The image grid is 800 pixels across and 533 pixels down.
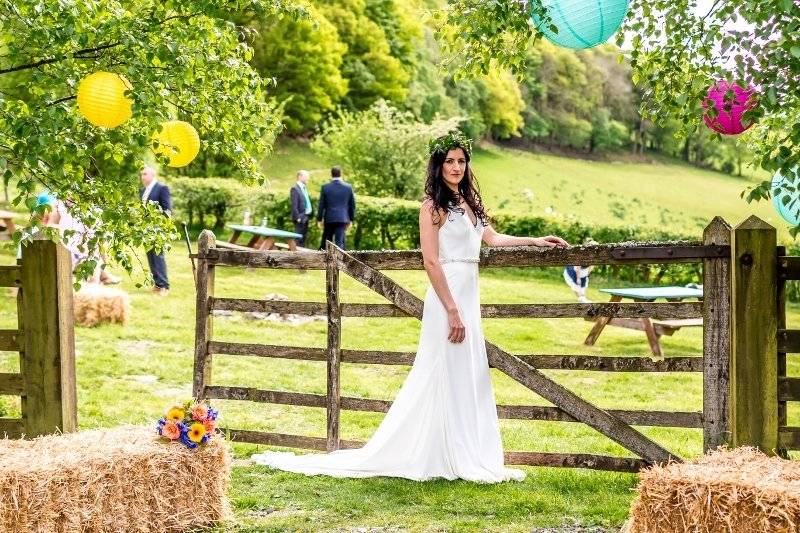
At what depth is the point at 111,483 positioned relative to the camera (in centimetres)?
541

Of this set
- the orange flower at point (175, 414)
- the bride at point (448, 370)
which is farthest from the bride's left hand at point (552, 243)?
the orange flower at point (175, 414)

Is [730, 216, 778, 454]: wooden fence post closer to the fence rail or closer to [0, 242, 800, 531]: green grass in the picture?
the fence rail

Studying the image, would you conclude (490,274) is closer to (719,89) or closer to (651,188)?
(719,89)

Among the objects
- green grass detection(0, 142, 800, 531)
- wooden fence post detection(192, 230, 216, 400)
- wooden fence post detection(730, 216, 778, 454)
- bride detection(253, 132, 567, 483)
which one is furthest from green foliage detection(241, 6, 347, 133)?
wooden fence post detection(730, 216, 778, 454)

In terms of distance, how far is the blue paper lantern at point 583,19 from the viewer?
6.28 metres

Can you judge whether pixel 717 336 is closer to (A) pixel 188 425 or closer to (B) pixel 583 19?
(B) pixel 583 19

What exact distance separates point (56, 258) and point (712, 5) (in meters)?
4.55

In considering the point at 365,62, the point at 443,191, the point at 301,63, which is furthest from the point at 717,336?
the point at 365,62

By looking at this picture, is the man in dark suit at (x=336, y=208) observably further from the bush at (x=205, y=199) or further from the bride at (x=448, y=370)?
the bride at (x=448, y=370)

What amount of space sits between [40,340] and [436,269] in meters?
2.68

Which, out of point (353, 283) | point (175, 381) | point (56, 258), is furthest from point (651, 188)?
point (56, 258)

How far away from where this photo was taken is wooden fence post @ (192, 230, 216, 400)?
306 inches

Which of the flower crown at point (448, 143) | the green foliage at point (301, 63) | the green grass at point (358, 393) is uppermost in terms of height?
the green foliage at point (301, 63)

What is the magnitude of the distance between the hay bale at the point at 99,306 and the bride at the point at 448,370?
23.9 ft
